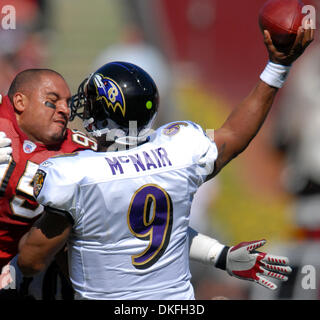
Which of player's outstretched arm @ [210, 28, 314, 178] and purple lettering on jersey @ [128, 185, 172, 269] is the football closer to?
player's outstretched arm @ [210, 28, 314, 178]

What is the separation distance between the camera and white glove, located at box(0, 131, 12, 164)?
2.98 m

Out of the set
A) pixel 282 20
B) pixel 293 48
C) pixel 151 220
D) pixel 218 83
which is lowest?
pixel 218 83

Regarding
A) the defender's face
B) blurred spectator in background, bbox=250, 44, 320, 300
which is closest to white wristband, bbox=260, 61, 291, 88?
the defender's face

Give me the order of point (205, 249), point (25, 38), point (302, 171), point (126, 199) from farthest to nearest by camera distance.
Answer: point (25, 38), point (302, 171), point (205, 249), point (126, 199)

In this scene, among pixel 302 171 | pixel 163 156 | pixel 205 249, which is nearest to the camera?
pixel 163 156

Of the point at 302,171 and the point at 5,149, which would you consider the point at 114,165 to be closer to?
the point at 5,149

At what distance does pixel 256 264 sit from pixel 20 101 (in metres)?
1.42

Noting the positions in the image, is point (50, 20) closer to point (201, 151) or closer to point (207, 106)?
point (207, 106)

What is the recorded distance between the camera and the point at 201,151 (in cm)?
272

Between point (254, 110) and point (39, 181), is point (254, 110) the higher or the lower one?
the higher one

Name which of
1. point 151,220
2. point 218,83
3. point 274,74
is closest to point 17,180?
point 151,220

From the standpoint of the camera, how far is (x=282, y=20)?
108 inches

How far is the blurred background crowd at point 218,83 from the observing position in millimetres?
6684

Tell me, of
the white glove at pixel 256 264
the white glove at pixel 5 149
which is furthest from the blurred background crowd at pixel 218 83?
the white glove at pixel 256 264
